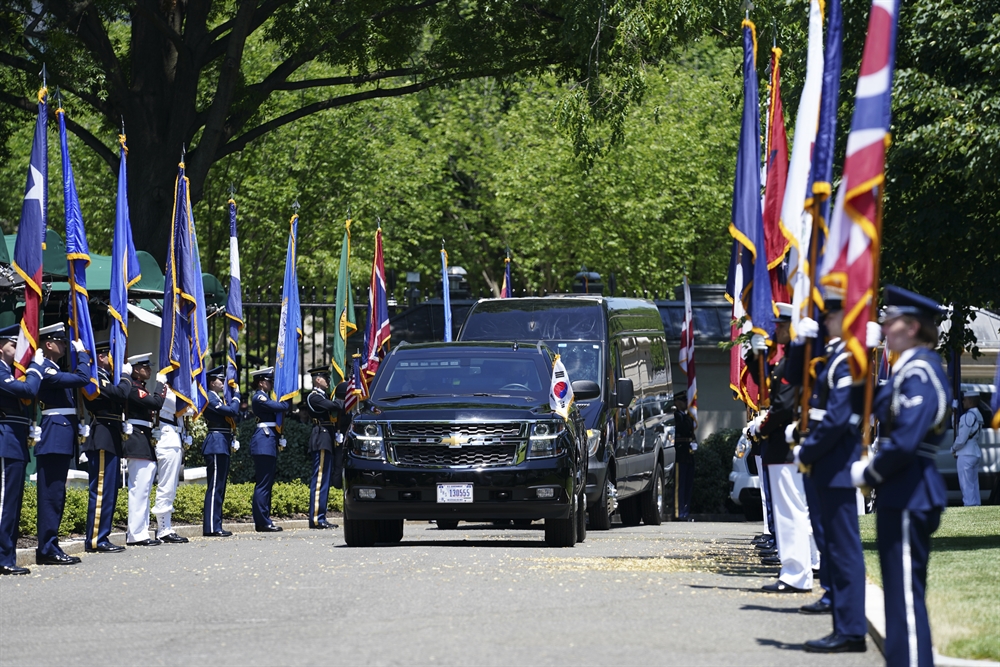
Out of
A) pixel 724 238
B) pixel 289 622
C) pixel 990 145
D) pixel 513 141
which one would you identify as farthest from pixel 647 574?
pixel 513 141

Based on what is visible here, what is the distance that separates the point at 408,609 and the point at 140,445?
665 cm

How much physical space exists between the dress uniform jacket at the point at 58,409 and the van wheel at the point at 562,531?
464cm

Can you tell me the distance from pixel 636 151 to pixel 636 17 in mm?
22250

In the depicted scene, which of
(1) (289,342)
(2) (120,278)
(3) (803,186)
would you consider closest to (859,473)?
(3) (803,186)

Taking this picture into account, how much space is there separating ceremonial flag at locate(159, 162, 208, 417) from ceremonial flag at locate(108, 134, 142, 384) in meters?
0.49

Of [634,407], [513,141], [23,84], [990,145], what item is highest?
[513,141]

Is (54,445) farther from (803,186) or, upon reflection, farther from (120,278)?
(803,186)

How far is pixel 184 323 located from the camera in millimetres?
18172

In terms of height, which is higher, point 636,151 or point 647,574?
point 636,151

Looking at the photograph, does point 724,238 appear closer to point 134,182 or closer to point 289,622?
point 134,182

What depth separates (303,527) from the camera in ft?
68.3

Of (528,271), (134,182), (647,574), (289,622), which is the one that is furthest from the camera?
(528,271)

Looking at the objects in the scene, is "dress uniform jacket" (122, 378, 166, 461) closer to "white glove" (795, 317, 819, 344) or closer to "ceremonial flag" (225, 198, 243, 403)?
"ceremonial flag" (225, 198, 243, 403)

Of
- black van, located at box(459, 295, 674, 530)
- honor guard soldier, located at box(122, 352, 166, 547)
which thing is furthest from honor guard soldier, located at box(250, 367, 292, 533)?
honor guard soldier, located at box(122, 352, 166, 547)
